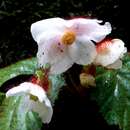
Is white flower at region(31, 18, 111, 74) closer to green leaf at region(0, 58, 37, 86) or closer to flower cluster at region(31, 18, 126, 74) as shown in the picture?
flower cluster at region(31, 18, 126, 74)

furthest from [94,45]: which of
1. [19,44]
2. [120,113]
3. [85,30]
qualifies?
[19,44]

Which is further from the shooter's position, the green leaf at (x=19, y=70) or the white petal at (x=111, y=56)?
the green leaf at (x=19, y=70)

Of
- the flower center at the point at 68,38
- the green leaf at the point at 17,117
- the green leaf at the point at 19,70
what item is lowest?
the green leaf at the point at 19,70

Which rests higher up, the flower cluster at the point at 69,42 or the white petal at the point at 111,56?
the flower cluster at the point at 69,42

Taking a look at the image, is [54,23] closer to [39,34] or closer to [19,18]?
[39,34]

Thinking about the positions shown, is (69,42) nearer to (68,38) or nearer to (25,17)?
(68,38)

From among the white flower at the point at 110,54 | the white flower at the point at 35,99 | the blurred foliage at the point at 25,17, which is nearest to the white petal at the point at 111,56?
the white flower at the point at 110,54

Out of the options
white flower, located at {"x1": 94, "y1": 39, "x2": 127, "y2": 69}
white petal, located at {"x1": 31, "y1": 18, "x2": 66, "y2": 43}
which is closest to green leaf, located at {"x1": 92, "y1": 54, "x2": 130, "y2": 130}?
white flower, located at {"x1": 94, "y1": 39, "x2": 127, "y2": 69}

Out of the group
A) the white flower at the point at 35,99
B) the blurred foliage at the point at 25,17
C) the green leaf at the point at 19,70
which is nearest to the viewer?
the white flower at the point at 35,99

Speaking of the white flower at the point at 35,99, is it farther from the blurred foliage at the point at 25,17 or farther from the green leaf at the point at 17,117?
the blurred foliage at the point at 25,17
